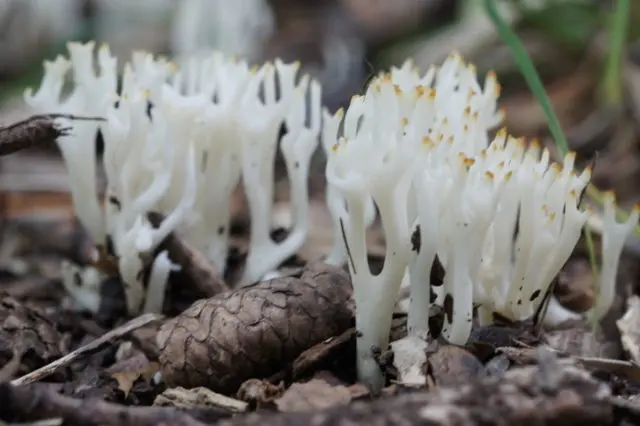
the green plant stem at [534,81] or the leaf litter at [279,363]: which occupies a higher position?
the green plant stem at [534,81]

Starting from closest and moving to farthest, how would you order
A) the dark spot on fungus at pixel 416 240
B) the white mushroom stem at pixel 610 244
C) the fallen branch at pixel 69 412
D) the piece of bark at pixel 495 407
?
1. the piece of bark at pixel 495 407
2. the fallen branch at pixel 69 412
3. the dark spot on fungus at pixel 416 240
4. the white mushroom stem at pixel 610 244

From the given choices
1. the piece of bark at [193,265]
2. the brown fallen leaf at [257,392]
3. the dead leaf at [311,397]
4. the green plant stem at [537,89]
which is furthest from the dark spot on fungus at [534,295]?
the piece of bark at [193,265]

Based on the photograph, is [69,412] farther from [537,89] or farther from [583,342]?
[537,89]

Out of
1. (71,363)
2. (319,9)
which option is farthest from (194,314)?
(319,9)

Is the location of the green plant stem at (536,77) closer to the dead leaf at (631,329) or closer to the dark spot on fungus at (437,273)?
the dead leaf at (631,329)

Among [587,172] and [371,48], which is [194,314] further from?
[371,48]
